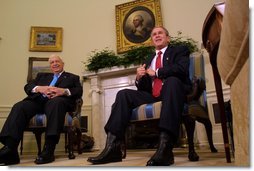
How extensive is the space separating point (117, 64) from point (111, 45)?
19.4 inches

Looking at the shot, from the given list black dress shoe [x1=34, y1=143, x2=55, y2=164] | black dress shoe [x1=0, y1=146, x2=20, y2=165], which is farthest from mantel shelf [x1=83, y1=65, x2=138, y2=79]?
Answer: black dress shoe [x1=0, y1=146, x2=20, y2=165]

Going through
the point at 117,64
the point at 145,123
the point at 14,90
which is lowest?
the point at 145,123

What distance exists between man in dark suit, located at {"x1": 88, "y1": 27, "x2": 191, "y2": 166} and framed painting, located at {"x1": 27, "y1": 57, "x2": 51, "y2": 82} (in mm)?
2194

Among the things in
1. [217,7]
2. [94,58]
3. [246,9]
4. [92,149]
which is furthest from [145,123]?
[94,58]

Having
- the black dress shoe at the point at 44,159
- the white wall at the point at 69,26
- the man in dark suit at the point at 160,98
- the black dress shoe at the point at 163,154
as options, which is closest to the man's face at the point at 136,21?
the white wall at the point at 69,26

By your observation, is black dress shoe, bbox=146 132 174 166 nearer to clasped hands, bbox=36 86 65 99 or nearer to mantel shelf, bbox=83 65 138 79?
clasped hands, bbox=36 86 65 99

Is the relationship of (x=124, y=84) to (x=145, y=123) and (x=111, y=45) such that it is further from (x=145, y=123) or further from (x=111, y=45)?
(x=145, y=123)

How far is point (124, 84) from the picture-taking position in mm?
3537

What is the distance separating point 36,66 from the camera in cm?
367

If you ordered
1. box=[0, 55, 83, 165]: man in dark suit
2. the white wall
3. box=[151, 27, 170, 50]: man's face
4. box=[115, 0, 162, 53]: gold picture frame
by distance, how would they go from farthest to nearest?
box=[115, 0, 162, 53]: gold picture frame, the white wall, box=[151, 27, 170, 50]: man's face, box=[0, 55, 83, 165]: man in dark suit

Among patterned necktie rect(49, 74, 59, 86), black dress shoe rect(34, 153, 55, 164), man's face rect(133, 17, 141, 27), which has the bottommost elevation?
black dress shoe rect(34, 153, 55, 164)

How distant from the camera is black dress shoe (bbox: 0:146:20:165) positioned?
5.23ft

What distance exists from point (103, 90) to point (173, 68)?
2.17m

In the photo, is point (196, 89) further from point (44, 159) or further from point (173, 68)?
point (44, 159)
